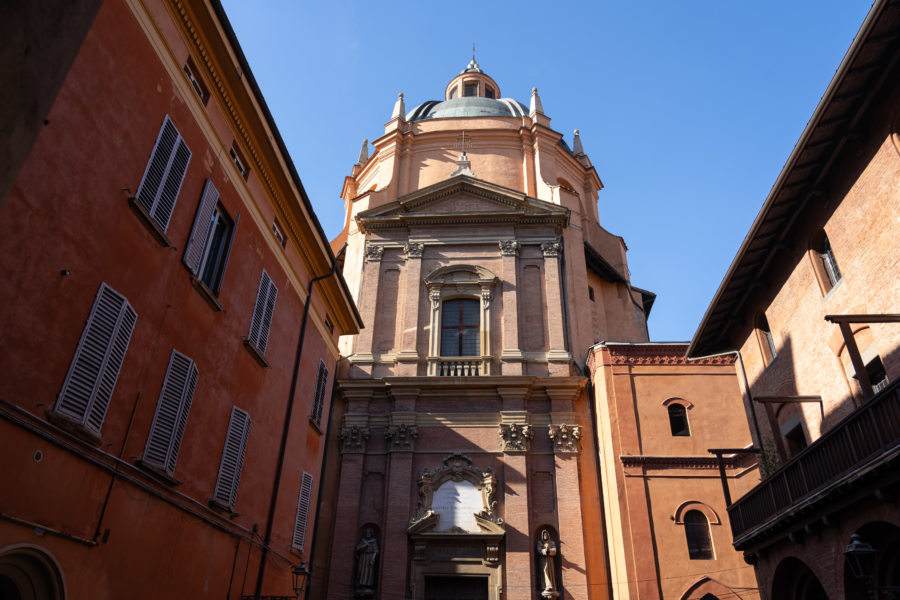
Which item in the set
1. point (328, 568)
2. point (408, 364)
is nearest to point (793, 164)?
point (408, 364)

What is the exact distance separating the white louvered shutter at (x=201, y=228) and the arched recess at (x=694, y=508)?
15.7 metres

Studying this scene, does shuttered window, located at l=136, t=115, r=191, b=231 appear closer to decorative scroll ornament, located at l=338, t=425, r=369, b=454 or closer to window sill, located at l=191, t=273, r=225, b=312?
window sill, located at l=191, t=273, r=225, b=312

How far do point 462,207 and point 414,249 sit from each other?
2.83 meters

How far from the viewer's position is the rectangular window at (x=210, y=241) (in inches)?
382

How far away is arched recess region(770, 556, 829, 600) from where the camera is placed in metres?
12.1

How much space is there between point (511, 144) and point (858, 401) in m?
22.3

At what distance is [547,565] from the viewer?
788 inches

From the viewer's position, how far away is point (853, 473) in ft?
30.2

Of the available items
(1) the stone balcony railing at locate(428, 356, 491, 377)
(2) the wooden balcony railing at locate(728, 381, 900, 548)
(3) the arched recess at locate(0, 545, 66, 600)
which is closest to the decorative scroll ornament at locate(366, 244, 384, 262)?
(1) the stone balcony railing at locate(428, 356, 491, 377)

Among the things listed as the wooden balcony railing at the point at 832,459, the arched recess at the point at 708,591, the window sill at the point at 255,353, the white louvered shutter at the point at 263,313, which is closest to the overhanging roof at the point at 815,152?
the wooden balcony railing at the point at 832,459

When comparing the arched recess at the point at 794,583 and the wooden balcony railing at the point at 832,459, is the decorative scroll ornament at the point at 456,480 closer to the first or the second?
the wooden balcony railing at the point at 832,459

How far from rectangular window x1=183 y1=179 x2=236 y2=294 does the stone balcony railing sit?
44.0 feet

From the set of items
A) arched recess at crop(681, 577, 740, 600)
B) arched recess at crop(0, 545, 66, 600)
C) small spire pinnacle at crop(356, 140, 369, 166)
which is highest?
small spire pinnacle at crop(356, 140, 369, 166)

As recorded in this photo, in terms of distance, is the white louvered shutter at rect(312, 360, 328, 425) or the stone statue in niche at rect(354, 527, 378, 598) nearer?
the white louvered shutter at rect(312, 360, 328, 425)
